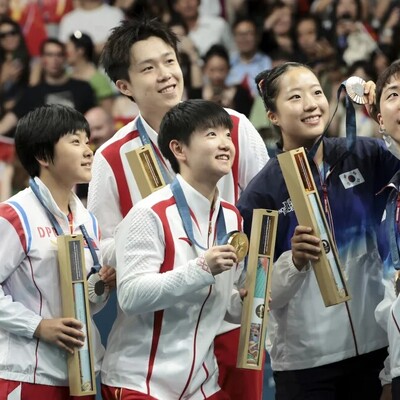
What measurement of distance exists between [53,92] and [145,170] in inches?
181

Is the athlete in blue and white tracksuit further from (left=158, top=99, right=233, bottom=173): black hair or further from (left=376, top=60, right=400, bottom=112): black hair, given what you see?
(left=158, top=99, right=233, bottom=173): black hair

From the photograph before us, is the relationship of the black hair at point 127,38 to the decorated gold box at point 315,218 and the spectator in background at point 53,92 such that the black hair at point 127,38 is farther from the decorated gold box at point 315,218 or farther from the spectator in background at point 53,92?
the spectator in background at point 53,92

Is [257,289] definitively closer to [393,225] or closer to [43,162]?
[393,225]

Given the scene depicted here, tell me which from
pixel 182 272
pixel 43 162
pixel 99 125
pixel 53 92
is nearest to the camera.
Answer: pixel 182 272

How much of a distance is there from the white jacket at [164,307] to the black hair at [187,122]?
15 cm

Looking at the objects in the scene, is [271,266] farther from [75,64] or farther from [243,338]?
[75,64]

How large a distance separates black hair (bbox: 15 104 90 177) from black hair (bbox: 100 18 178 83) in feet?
1.54

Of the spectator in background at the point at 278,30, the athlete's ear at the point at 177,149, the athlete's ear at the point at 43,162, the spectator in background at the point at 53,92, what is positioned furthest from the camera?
the spectator in background at the point at 278,30

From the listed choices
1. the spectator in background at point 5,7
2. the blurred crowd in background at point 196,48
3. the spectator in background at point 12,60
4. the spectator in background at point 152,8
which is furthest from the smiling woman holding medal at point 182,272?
the spectator in background at point 5,7

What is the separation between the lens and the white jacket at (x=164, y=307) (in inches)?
A: 136

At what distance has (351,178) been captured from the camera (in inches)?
152

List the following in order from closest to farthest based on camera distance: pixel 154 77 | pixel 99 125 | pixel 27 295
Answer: pixel 27 295, pixel 154 77, pixel 99 125

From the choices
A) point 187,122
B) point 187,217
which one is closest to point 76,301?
point 187,217

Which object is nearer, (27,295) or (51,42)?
(27,295)
